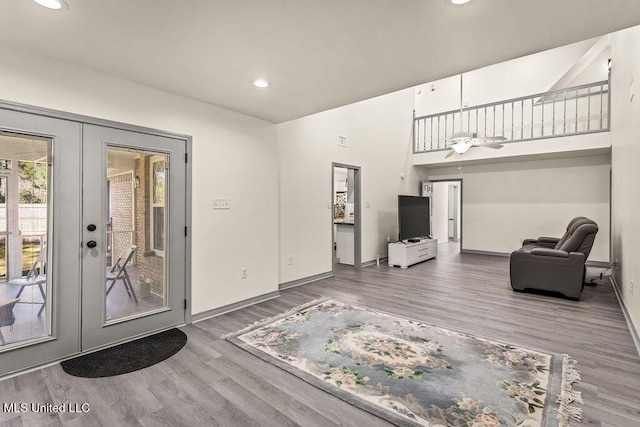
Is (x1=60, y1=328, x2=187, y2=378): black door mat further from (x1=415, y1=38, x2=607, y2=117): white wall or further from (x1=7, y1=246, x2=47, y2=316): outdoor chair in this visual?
(x1=415, y1=38, x2=607, y2=117): white wall

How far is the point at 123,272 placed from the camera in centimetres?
300

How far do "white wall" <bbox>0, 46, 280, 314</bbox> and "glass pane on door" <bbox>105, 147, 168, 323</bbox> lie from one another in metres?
0.33

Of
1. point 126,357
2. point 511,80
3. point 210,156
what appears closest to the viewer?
point 126,357

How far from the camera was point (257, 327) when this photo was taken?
128 inches

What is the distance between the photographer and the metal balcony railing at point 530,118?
20.5 ft

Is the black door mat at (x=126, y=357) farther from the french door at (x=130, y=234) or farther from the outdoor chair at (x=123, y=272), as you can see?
the outdoor chair at (x=123, y=272)

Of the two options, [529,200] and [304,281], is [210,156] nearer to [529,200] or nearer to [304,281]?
[304,281]

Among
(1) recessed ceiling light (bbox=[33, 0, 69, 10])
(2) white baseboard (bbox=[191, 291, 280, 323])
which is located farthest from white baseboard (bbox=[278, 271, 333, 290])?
(1) recessed ceiling light (bbox=[33, 0, 69, 10])

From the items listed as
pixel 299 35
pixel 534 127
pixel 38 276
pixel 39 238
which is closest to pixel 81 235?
pixel 39 238

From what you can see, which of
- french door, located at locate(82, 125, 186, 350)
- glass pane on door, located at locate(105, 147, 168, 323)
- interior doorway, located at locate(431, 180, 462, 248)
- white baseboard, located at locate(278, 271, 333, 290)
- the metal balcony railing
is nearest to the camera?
french door, located at locate(82, 125, 186, 350)

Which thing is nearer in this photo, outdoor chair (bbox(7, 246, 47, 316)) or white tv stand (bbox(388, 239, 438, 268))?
outdoor chair (bbox(7, 246, 47, 316))

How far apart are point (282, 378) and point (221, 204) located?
2.11 meters

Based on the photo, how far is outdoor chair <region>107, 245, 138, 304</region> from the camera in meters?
2.88

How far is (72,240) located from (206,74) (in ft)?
5.96
